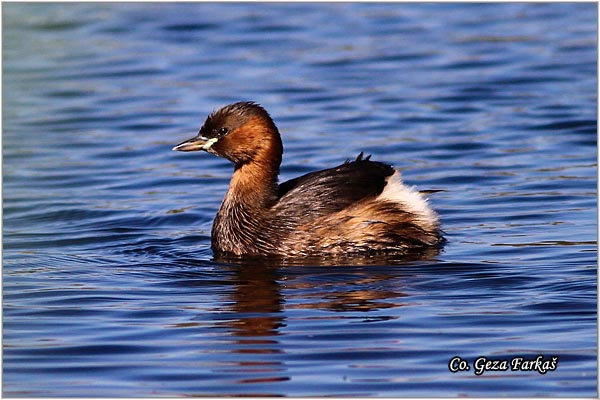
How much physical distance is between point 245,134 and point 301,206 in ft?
2.18

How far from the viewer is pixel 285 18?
17.7 metres

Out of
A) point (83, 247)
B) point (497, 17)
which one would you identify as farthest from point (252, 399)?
point (497, 17)

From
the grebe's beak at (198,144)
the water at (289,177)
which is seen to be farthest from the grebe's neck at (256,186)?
the water at (289,177)

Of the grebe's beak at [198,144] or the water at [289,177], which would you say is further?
the grebe's beak at [198,144]

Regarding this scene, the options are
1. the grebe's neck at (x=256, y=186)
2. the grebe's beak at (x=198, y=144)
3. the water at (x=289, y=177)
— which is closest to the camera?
the water at (x=289, y=177)

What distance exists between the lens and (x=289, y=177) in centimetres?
1098

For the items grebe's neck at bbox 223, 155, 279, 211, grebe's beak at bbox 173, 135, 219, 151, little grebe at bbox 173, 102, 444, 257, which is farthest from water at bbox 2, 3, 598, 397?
grebe's beak at bbox 173, 135, 219, 151

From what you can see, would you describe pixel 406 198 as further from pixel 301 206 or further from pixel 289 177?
pixel 289 177

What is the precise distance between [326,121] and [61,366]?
692 centimetres

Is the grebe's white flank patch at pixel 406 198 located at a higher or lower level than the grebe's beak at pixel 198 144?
lower

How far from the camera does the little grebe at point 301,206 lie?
8438 mm

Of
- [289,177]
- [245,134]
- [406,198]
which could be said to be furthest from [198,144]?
[289,177]

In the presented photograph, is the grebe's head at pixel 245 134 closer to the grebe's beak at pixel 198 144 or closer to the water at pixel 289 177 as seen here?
the grebe's beak at pixel 198 144

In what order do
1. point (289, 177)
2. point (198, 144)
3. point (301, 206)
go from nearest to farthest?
point (301, 206), point (198, 144), point (289, 177)
